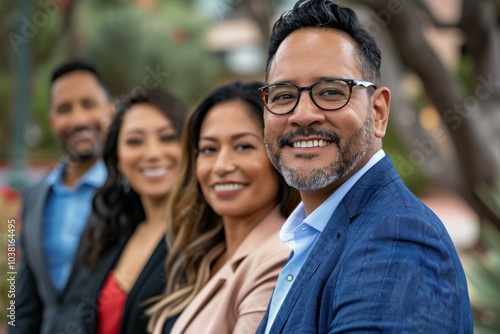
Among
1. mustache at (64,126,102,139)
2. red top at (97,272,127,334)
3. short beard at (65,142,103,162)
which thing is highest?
mustache at (64,126,102,139)

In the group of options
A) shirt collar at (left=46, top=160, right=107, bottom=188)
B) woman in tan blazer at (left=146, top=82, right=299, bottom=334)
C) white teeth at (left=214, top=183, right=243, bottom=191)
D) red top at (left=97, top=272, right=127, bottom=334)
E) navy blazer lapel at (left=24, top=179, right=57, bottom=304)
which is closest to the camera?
woman in tan blazer at (left=146, top=82, right=299, bottom=334)

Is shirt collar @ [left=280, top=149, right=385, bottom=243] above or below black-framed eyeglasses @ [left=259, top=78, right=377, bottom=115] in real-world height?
below

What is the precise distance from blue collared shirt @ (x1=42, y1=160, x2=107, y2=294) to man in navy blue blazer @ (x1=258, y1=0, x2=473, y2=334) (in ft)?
7.64

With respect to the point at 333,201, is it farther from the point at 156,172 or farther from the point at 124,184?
the point at 124,184

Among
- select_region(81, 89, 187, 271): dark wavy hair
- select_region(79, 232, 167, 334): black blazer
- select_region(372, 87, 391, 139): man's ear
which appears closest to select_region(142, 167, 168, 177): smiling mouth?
select_region(81, 89, 187, 271): dark wavy hair

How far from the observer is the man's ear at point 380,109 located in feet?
6.36

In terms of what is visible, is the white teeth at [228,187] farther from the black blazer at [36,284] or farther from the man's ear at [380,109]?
the black blazer at [36,284]

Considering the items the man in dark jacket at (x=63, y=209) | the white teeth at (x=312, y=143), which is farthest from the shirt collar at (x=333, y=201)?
the man in dark jacket at (x=63, y=209)

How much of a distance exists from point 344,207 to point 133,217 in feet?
7.18

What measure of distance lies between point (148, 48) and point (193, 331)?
20.4 m

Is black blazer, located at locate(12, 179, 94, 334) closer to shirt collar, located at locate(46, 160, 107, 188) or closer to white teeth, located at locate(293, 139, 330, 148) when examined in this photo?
shirt collar, located at locate(46, 160, 107, 188)

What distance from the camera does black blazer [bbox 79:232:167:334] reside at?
314 centimetres

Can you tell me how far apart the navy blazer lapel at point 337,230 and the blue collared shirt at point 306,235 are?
39 millimetres

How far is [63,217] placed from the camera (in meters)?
4.27
